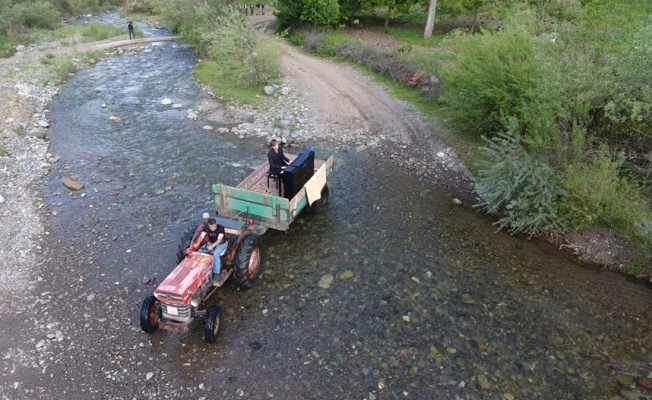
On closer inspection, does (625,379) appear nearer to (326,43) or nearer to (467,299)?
(467,299)

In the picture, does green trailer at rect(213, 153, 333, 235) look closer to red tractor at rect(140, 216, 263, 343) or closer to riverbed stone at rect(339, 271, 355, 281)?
red tractor at rect(140, 216, 263, 343)

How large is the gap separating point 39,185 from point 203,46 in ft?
62.8

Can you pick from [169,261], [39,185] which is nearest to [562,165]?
[169,261]

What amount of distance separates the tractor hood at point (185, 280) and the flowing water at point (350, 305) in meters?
1.00

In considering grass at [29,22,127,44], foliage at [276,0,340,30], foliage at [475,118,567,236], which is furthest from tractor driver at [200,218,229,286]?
grass at [29,22,127,44]

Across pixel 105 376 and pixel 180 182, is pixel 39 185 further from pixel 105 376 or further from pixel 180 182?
pixel 105 376

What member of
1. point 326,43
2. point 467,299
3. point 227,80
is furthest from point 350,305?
point 326,43

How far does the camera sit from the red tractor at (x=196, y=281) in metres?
8.59

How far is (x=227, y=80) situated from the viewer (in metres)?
25.0

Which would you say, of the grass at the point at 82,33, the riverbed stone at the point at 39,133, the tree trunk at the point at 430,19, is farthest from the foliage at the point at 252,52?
the grass at the point at 82,33

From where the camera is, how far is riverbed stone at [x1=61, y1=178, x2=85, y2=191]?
14.4 meters

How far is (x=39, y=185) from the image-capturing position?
47.9ft

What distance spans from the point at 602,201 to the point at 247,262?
9.06 meters

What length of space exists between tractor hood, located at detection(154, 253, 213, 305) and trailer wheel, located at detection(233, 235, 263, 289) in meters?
0.66
